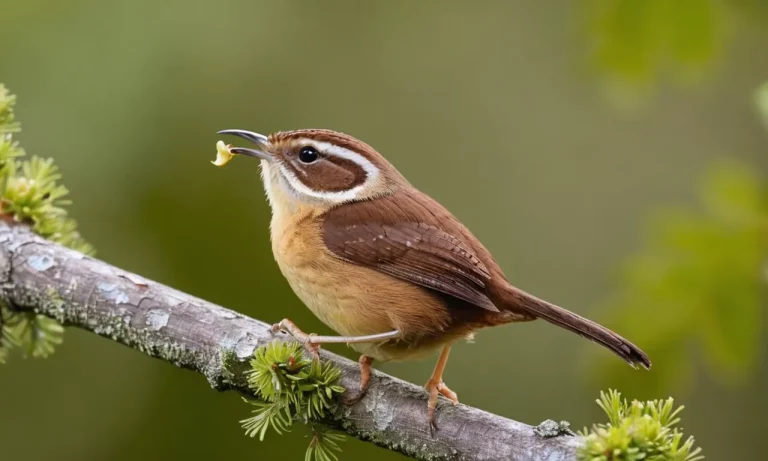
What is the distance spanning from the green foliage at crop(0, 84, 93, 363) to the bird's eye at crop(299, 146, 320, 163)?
1.21 meters

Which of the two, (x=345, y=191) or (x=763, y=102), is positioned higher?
(x=345, y=191)

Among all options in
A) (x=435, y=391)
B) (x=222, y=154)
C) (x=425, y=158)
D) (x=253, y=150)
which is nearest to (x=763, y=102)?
(x=435, y=391)

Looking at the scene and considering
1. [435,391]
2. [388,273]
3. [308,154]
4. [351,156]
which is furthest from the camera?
[308,154]

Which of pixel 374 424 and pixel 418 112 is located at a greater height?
pixel 418 112

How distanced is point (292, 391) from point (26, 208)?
1.75m

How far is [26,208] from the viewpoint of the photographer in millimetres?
4262

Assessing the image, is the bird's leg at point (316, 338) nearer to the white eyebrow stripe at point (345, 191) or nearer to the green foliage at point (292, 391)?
the green foliage at point (292, 391)

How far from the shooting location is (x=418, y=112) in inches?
371

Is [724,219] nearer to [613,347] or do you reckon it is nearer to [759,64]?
[613,347]

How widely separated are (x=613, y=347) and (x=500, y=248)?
505cm

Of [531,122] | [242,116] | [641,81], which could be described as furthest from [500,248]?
[641,81]

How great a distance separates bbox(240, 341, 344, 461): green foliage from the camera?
134 inches

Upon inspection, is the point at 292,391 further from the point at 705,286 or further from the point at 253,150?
the point at 705,286

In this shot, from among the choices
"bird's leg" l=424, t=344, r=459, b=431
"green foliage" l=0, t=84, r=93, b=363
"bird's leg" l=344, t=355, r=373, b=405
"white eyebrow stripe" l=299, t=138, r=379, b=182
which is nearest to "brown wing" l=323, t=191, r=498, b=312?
"white eyebrow stripe" l=299, t=138, r=379, b=182
